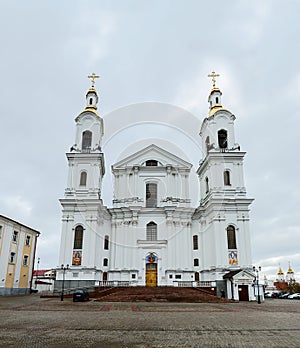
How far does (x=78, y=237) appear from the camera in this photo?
36.4 metres

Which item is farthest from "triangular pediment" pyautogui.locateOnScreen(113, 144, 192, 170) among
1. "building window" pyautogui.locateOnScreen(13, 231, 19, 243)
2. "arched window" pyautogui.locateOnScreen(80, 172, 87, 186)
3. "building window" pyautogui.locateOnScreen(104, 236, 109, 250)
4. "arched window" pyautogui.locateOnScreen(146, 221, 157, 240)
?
"building window" pyautogui.locateOnScreen(13, 231, 19, 243)

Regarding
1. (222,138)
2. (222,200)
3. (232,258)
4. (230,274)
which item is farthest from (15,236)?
(222,138)

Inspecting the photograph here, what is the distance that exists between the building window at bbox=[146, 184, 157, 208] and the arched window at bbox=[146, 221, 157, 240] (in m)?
2.47

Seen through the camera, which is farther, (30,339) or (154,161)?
(154,161)

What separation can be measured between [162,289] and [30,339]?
23.0 meters

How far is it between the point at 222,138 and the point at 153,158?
897 centimetres

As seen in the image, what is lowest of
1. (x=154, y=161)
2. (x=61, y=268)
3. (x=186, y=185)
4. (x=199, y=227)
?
(x=61, y=268)

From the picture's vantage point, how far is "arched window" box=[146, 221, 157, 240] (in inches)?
1550

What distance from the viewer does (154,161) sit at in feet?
141

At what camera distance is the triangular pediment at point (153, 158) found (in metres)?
42.6

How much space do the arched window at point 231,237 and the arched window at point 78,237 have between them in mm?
15891

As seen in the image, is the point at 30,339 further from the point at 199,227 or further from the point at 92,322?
the point at 199,227

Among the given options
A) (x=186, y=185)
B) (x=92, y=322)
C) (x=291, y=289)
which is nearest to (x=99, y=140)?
(x=186, y=185)

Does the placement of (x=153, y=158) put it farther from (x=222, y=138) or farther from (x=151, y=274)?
(x=151, y=274)
